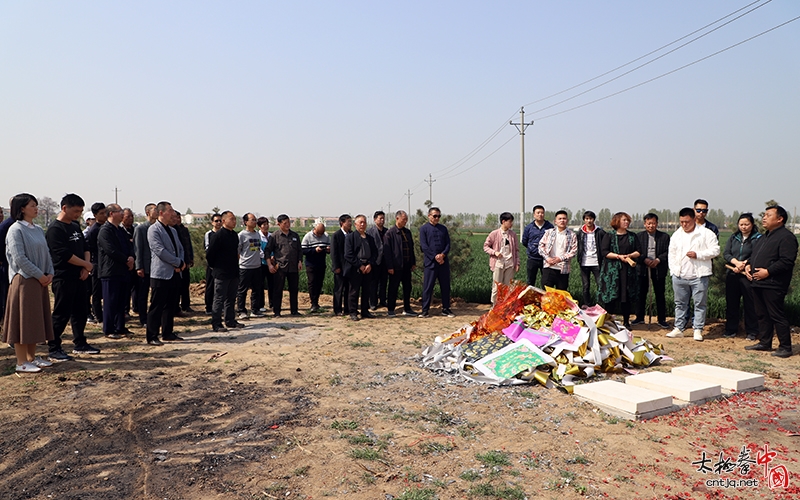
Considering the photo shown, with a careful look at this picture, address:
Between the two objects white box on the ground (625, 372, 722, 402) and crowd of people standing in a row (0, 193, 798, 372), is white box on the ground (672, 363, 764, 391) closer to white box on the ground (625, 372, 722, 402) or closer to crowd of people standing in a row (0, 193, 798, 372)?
white box on the ground (625, 372, 722, 402)

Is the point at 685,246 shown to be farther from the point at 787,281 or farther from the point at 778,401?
the point at 778,401

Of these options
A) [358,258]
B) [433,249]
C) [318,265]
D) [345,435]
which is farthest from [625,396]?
[318,265]

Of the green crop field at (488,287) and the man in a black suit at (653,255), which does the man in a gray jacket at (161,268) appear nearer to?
the green crop field at (488,287)

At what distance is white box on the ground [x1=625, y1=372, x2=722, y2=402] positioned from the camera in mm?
5148

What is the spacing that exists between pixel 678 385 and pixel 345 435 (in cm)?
329

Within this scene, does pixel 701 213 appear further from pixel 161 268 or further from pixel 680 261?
pixel 161 268

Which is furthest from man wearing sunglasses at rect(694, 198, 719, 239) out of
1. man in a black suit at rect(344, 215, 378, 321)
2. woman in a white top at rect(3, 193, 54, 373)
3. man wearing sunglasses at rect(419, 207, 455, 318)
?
woman in a white top at rect(3, 193, 54, 373)

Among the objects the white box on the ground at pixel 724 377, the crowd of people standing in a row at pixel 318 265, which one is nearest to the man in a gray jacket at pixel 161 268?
the crowd of people standing in a row at pixel 318 265

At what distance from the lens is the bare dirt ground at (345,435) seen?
3494 millimetres

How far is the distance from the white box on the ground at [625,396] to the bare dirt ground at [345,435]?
144mm

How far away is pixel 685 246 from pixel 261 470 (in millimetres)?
7080

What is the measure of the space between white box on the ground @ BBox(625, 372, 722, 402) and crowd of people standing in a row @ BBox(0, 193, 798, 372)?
266cm

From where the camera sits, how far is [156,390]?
5543 mm

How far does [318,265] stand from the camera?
1085cm
